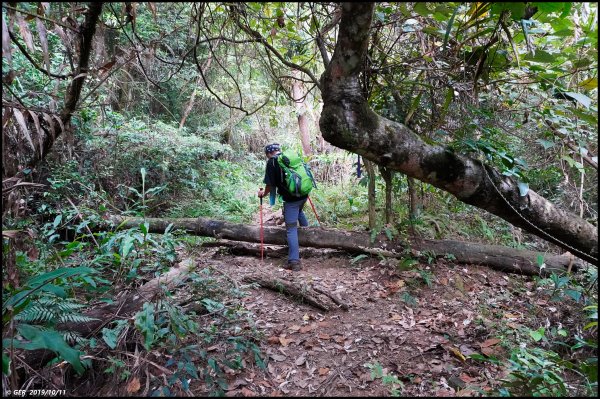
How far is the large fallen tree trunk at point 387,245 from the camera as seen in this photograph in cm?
493

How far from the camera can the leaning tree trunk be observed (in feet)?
7.39

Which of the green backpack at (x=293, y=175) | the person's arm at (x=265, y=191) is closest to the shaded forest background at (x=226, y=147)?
the green backpack at (x=293, y=175)

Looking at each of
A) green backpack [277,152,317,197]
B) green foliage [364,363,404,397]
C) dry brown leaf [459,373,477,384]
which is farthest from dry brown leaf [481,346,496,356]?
green backpack [277,152,317,197]

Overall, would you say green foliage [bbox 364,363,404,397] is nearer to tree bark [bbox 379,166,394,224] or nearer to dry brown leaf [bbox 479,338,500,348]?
dry brown leaf [bbox 479,338,500,348]

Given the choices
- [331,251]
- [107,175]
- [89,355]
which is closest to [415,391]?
[89,355]

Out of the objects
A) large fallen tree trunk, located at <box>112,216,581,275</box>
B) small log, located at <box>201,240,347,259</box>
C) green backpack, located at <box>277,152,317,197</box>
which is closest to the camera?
large fallen tree trunk, located at <box>112,216,581,275</box>

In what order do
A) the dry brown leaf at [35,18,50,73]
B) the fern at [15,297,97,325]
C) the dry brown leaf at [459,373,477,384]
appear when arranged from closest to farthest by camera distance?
the dry brown leaf at [35,18,50,73], the fern at [15,297,97,325], the dry brown leaf at [459,373,477,384]

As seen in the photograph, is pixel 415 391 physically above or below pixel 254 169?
below

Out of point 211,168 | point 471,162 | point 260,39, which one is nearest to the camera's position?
point 471,162

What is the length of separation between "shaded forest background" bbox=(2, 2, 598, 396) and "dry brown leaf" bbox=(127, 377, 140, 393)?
76 mm

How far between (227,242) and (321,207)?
260cm

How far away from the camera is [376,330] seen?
12.2 ft

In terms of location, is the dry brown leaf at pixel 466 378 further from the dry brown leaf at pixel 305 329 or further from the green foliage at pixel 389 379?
the dry brown leaf at pixel 305 329

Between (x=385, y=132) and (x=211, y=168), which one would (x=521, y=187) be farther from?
(x=211, y=168)
